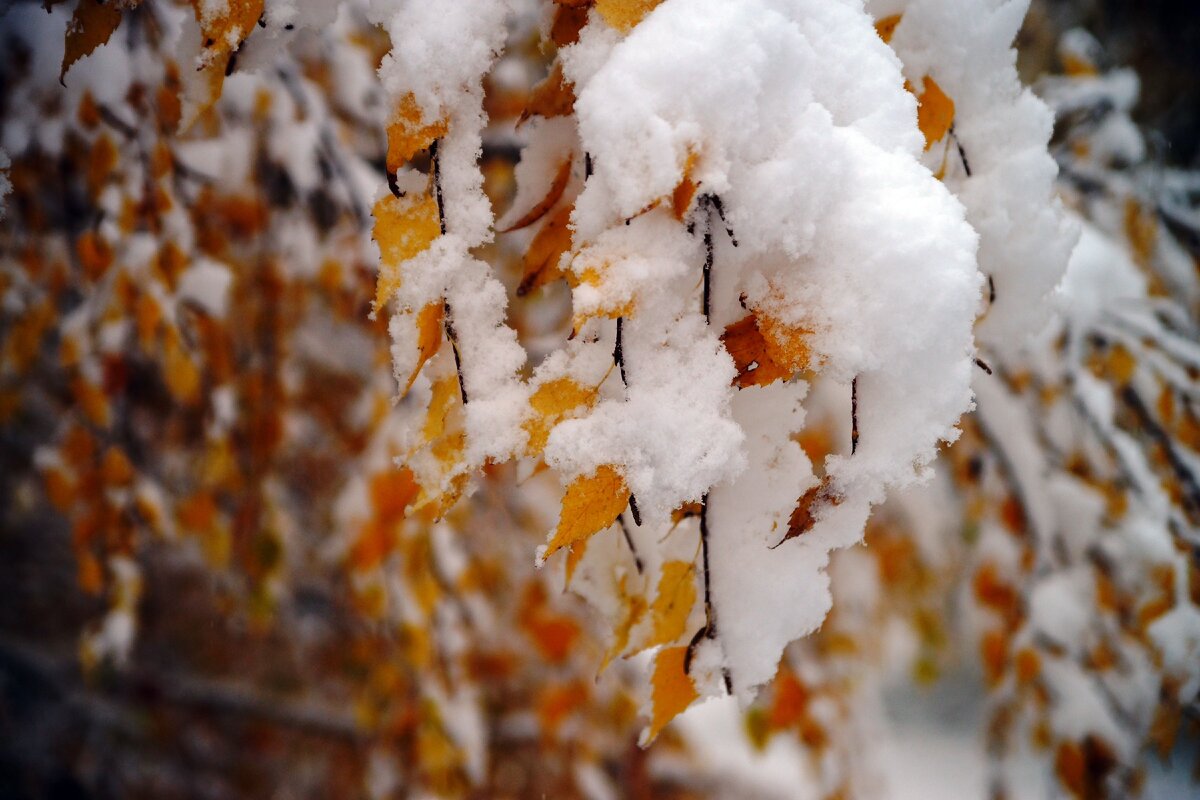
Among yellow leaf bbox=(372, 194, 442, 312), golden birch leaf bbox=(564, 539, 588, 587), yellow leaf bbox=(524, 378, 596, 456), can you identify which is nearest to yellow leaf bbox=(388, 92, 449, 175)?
yellow leaf bbox=(372, 194, 442, 312)

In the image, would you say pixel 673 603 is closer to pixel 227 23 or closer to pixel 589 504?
pixel 589 504

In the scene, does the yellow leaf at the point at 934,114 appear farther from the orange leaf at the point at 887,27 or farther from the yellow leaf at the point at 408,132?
the yellow leaf at the point at 408,132

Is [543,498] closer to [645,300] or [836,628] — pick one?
[836,628]

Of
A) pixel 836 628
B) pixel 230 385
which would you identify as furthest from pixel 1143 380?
pixel 230 385

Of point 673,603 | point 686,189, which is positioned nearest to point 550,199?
point 686,189

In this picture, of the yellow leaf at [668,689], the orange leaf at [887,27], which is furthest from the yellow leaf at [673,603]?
the orange leaf at [887,27]

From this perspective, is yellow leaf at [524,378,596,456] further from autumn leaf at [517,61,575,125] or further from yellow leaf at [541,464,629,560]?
autumn leaf at [517,61,575,125]
